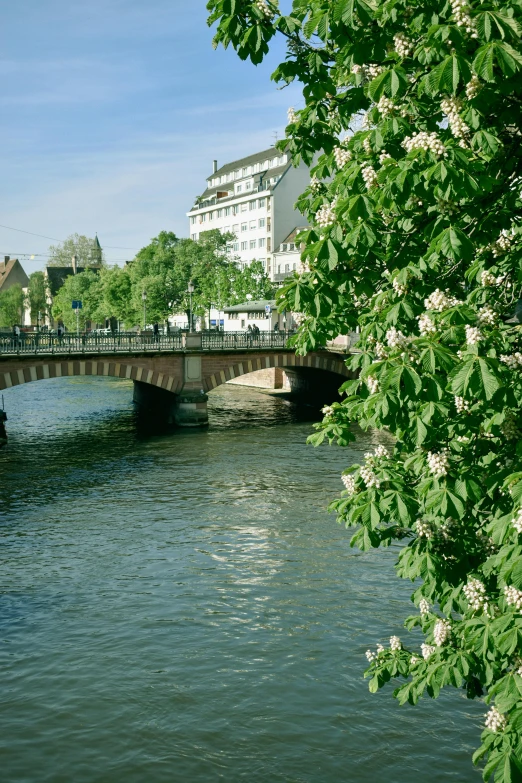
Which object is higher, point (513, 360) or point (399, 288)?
point (399, 288)

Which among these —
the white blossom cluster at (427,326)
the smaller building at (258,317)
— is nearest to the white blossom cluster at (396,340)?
the white blossom cluster at (427,326)

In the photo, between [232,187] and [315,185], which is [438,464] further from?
[232,187]

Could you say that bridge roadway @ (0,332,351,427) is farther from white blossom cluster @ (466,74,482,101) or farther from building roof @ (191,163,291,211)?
building roof @ (191,163,291,211)

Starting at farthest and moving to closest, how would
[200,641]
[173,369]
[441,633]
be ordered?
[173,369], [200,641], [441,633]

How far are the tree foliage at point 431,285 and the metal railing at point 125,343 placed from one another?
44.6 meters

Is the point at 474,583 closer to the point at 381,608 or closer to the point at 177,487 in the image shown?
the point at 381,608

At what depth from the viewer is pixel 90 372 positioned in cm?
5544

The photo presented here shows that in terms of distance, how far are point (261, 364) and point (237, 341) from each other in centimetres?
216

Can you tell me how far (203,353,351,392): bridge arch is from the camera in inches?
2357

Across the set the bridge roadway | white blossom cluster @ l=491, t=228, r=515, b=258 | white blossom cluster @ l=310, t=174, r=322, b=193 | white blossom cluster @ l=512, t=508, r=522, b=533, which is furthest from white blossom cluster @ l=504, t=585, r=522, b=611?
the bridge roadway

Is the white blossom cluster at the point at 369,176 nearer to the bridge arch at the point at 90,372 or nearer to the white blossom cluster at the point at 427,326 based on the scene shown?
the white blossom cluster at the point at 427,326

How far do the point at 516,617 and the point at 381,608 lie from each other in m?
15.0

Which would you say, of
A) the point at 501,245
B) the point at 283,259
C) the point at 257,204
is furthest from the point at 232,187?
the point at 501,245

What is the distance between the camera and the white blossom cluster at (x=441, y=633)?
8742mm
